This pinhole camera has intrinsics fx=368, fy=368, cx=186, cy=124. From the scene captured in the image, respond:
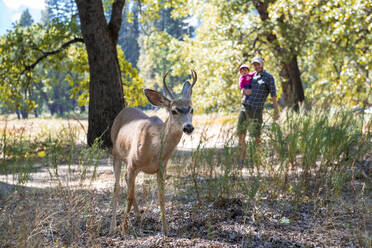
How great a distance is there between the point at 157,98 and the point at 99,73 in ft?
17.2

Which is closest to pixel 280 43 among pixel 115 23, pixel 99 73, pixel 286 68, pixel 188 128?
pixel 286 68

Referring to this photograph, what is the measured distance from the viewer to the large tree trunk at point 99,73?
9.16 metres

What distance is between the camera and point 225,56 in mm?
13852

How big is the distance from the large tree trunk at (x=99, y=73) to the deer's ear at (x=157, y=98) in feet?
16.0

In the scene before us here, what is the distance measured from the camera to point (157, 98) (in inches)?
176

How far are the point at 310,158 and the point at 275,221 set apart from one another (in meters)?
1.26

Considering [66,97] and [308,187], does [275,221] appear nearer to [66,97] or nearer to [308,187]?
[308,187]

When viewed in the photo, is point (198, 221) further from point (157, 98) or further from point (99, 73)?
point (99, 73)

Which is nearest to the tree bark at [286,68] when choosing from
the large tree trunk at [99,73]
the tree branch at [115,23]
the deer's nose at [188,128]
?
the tree branch at [115,23]

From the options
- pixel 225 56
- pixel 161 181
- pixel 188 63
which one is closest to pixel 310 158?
pixel 161 181

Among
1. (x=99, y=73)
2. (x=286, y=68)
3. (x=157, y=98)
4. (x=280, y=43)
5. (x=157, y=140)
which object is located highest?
(x=280, y=43)

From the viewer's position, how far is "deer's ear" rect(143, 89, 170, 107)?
4395 millimetres

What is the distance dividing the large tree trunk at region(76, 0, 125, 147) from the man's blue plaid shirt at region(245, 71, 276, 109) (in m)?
3.51

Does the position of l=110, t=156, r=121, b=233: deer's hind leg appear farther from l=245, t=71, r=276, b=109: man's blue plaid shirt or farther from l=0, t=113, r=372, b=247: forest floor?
l=245, t=71, r=276, b=109: man's blue plaid shirt
